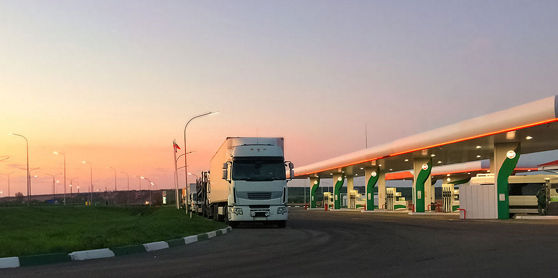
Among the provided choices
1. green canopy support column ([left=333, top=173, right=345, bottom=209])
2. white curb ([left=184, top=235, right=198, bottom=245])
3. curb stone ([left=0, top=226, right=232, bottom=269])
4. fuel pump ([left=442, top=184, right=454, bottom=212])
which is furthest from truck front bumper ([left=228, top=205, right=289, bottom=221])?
green canopy support column ([left=333, top=173, right=345, bottom=209])

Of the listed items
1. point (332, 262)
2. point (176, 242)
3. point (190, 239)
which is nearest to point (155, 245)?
point (176, 242)

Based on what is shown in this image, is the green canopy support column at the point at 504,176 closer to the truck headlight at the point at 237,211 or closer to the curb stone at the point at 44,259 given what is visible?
the truck headlight at the point at 237,211

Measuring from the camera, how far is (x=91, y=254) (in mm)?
14148

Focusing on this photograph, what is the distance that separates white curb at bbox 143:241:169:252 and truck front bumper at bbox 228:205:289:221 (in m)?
10.2

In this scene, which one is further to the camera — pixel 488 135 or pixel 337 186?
pixel 337 186

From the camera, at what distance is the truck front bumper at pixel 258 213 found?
2759cm

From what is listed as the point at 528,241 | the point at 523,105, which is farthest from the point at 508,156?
the point at 528,241

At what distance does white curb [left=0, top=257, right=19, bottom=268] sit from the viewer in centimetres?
1250

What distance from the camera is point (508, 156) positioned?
36219 millimetres

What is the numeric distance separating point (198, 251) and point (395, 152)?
33738 millimetres

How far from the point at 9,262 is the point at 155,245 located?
4651 mm

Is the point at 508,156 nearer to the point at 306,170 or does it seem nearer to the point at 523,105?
the point at 523,105

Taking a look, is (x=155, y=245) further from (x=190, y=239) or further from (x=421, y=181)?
(x=421, y=181)

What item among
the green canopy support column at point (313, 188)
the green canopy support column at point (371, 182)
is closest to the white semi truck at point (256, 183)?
the green canopy support column at point (371, 182)
